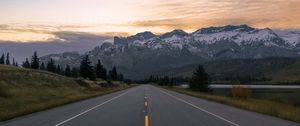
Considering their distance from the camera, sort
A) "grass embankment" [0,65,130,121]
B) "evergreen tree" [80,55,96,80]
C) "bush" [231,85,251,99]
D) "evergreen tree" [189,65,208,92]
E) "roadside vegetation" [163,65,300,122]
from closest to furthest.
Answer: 1. "roadside vegetation" [163,65,300,122]
2. "grass embankment" [0,65,130,121]
3. "bush" [231,85,251,99]
4. "evergreen tree" [189,65,208,92]
5. "evergreen tree" [80,55,96,80]

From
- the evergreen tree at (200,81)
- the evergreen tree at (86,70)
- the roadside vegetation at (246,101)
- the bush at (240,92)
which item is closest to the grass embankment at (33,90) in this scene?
the roadside vegetation at (246,101)

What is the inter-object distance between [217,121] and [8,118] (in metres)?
10.2

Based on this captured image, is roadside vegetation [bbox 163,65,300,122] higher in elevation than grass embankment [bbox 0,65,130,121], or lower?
lower

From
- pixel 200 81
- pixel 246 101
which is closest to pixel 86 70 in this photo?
pixel 200 81

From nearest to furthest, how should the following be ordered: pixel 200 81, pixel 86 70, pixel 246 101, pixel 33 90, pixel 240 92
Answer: pixel 246 101 → pixel 33 90 → pixel 240 92 → pixel 200 81 → pixel 86 70

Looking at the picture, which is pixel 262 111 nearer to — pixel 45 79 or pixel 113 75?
pixel 45 79

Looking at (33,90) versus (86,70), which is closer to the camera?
(33,90)

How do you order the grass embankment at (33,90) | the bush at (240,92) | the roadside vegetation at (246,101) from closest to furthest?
the roadside vegetation at (246,101) < the grass embankment at (33,90) < the bush at (240,92)

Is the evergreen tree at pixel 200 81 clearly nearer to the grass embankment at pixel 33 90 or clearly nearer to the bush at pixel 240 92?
the grass embankment at pixel 33 90

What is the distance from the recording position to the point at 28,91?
49.7m

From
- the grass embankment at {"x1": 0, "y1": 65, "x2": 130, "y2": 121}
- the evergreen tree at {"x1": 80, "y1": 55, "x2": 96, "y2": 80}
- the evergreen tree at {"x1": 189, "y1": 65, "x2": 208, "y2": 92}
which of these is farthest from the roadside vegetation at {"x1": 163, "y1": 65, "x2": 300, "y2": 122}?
the evergreen tree at {"x1": 80, "y1": 55, "x2": 96, "y2": 80}

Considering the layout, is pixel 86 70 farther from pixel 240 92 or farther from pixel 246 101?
pixel 246 101

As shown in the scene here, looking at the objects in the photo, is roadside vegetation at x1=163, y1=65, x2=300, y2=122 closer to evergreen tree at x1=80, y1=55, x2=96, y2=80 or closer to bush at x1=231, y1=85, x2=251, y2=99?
bush at x1=231, y1=85, x2=251, y2=99

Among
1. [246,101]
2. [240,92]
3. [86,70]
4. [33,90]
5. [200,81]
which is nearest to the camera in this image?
[246,101]
